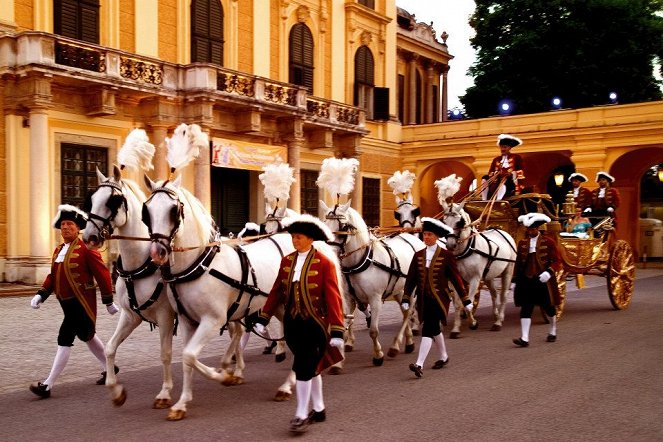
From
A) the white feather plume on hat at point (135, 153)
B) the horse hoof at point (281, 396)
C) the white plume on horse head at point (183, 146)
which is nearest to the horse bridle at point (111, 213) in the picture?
the white feather plume on hat at point (135, 153)

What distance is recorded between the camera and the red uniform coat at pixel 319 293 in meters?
5.57

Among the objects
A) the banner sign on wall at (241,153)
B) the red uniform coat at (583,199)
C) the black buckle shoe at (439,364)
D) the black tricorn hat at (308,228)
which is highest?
the banner sign on wall at (241,153)

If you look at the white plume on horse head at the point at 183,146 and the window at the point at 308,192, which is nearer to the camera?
the white plume on horse head at the point at 183,146

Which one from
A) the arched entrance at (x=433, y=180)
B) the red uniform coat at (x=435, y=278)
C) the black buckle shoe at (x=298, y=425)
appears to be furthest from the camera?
the arched entrance at (x=433, y=180)

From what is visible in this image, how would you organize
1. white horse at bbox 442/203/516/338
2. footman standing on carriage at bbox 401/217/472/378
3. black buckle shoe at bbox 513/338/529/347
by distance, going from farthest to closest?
white horse at bbox 442/203/516/338, black buckle shoe at bbox 513/338/529/347, footman standing on carriage at bbox 401/217/472/378

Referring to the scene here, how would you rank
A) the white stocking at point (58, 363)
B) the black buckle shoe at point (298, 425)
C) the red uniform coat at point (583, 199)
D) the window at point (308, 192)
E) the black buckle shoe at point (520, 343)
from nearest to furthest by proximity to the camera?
the black buckle shoe at point (298, 425)
the white stocking at point (58, 363)
the black buckle shoe at point (520, 343)
the red uniform coat at point (583, 199)
the window at point (308, 192)

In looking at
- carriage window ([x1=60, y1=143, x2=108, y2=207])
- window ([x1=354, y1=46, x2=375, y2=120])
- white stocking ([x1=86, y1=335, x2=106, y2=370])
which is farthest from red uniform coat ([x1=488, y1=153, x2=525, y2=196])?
window ([x1=354, y1=46, x2=375, y2=120])

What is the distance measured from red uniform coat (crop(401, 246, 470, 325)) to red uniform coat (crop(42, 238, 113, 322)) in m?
3.30

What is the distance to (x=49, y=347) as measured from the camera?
927 centimetres

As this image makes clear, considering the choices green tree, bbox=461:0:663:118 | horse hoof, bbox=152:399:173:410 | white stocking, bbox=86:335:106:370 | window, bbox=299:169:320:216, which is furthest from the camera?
green tree, bbox=461:0:663:118

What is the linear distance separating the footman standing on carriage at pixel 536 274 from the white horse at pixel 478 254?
1023mm

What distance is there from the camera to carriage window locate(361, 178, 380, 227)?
87.1ft

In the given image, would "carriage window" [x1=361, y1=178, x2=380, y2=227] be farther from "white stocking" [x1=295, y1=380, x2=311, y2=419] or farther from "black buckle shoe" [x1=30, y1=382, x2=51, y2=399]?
"white stocking" [x1=295, y1=380, x2=311, y2=419]

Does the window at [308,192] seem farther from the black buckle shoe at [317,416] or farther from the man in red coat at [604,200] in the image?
the black buckle shoe at [317,416]
